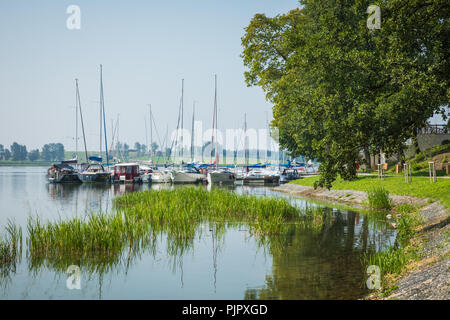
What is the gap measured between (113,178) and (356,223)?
63.8m

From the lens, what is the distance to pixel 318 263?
47.2 ft

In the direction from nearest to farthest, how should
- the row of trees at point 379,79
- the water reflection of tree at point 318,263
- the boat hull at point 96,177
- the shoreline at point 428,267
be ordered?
the shoreline at point 428,267 < the water reflection of tree at point 318,263 < the row of trees at point 379,79 < the boat hull at point 96,177

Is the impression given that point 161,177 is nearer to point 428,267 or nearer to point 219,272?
point 219,272

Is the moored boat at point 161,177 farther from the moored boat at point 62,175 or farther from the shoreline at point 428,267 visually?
the shoreline at point 428,267

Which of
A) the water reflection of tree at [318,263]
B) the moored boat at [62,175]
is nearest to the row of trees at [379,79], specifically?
the water reflection of tree at [318,263]

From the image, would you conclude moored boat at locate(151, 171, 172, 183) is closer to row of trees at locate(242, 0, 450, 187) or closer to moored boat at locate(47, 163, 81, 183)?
moored boat at locate(47, 163, 81, 183)

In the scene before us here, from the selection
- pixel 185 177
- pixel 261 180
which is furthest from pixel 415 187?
pixel 185 177

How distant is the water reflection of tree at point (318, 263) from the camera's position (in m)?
11.3

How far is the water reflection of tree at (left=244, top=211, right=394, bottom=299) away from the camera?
37.0 ft

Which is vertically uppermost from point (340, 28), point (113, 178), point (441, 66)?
point (340, 28)

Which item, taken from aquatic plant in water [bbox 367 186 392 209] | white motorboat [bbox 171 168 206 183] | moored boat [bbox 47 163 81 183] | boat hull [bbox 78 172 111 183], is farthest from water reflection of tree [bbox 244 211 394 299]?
moored boat [bbox 47 163 81 183]

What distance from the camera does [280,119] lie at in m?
52.7
